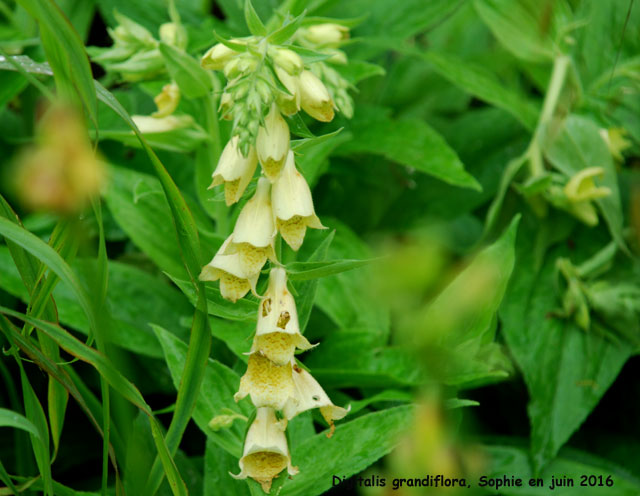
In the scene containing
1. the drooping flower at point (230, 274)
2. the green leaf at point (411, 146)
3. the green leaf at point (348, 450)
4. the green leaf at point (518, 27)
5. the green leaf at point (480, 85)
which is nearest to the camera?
the drooping flower at point (230, 274)

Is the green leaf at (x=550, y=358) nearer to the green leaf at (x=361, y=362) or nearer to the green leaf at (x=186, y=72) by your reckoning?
the green leaf at (x=361, y=362)

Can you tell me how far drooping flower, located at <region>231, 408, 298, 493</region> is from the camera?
75 cm

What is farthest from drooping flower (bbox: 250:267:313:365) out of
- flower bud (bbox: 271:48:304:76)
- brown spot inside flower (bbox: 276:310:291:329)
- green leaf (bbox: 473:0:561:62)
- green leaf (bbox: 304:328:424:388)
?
green leaf (bbox: 473:0:561:62)

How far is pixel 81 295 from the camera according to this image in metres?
0.68

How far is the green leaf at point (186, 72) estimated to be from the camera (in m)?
1.08

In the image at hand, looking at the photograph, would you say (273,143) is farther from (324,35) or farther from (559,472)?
(559,472)

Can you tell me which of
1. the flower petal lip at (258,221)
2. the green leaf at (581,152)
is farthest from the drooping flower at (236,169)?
the green leaf at (581,152)

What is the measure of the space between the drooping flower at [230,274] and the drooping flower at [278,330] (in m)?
0.03

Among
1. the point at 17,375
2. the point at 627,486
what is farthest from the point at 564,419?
the point at 17,375

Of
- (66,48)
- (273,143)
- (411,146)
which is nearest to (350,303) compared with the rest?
(411,146)

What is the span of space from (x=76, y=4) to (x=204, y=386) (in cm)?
108

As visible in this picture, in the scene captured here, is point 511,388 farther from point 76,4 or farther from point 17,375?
point 76,4

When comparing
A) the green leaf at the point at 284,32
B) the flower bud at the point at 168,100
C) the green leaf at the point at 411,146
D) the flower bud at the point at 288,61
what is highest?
the green leaf at the point at 284,32

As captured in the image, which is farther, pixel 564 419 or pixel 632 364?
pixel 632 364
